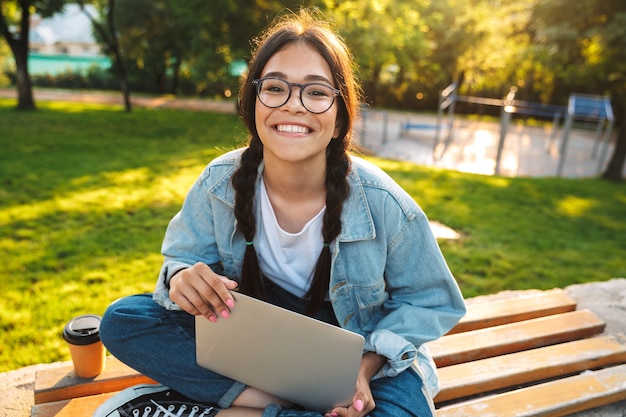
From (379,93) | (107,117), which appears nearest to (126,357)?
(107,117)

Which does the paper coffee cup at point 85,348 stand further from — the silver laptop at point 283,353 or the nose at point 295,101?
the nose at point 295,101

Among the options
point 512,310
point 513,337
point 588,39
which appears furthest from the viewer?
point 588,39

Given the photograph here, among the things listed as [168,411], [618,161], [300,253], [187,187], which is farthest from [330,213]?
[618,161]

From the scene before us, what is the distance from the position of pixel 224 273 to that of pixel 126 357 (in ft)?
1.46

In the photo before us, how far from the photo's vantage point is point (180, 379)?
5.29 ft

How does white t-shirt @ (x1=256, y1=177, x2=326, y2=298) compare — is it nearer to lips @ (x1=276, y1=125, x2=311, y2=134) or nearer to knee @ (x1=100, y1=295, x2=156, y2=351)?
lips @ (x1=276, y1=125, x2=311, y2=134)

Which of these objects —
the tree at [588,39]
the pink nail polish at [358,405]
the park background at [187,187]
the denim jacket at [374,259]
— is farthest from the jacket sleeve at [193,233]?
the tree at [588,39]

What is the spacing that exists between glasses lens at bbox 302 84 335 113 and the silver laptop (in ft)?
2.12

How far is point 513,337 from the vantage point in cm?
218

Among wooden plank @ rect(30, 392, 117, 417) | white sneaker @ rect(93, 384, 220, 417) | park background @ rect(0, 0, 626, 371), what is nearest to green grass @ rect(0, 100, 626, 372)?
park background @ rect(0, 0, 626, 371)

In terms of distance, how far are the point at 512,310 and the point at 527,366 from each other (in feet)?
1.55

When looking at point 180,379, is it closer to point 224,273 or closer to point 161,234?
point 224,273

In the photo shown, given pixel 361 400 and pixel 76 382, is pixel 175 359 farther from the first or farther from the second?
pixel 361 400

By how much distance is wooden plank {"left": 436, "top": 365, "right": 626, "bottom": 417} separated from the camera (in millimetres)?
1733
